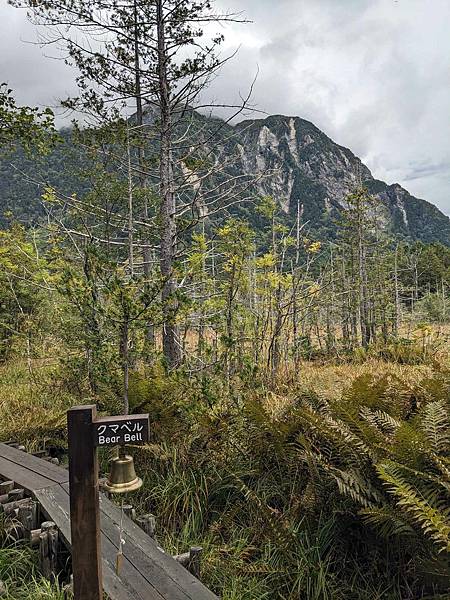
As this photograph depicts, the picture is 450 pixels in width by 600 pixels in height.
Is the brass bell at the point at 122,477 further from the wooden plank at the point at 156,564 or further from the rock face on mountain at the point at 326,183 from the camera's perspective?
the rock face on mountain at the point at 326,183

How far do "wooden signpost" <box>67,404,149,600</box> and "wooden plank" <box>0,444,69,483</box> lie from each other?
1725 mm

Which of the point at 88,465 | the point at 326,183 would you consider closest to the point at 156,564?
the point at 88,465

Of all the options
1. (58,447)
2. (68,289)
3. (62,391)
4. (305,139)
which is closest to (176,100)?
(68,289)

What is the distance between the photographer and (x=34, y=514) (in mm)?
2924

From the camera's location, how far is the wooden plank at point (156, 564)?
2.20m

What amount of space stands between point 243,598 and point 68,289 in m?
2.43

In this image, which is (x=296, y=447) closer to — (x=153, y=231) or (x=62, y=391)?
(x=62, y=391)

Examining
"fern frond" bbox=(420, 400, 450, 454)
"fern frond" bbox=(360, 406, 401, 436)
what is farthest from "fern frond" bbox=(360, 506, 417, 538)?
"fern frond" bbox=(360, 406, 401, 436)

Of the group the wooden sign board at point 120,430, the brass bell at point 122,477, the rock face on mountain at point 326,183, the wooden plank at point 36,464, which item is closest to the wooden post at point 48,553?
the wooden plank at point 36,464

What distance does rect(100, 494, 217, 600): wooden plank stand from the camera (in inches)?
86.4

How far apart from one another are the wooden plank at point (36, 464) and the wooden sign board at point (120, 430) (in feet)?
6.45

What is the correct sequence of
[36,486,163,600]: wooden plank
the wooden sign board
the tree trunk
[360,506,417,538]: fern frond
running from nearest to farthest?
the wooden sign board < [36,486,163,600]: wooden plank < [360,506,417,538]: fern frond < the tree trunk

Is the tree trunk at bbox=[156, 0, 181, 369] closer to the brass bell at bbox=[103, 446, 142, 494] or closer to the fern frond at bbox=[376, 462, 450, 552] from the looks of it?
the fern frond at bbox=[376, 462, 450, 552]

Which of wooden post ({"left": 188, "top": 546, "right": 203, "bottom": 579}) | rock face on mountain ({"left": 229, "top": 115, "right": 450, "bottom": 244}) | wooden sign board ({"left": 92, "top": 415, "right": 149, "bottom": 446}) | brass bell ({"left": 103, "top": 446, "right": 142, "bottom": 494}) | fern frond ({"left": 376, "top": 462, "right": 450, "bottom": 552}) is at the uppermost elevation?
rock face on mountain ({"left": 229, "top": 115, "right": 450, "bottom": 244})
